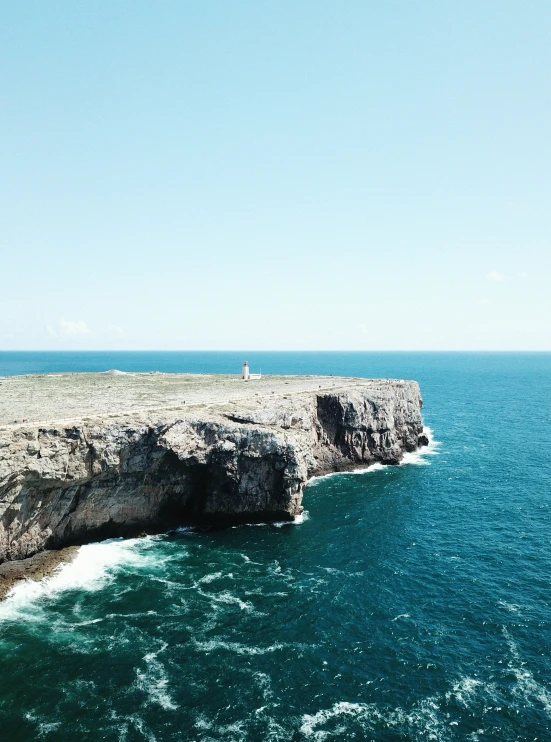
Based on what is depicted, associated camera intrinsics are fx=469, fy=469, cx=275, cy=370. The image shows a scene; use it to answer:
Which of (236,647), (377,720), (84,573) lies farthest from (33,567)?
(377,720)

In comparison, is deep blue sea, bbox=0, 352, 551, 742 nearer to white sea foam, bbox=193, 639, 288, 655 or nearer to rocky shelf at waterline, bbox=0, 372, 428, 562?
white sea foam, bbox=193, 639, 288, 655

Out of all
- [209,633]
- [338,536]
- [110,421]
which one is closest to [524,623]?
[338,536]

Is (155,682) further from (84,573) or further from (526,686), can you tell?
(526,686)

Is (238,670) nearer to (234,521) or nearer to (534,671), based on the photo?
(534,671)

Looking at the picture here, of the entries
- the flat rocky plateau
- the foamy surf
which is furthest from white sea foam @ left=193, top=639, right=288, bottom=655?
the foamy surf

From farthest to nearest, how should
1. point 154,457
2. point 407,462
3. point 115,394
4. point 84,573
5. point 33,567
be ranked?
1. point 407,462
2. point 115,394
3. point 154,457
4. point 84,573
5. point 33,567

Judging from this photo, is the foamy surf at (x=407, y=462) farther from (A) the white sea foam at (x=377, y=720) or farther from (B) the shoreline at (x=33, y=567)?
(A) the white sea foam at (x=377, y=720)

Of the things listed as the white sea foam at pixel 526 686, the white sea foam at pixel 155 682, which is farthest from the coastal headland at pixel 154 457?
the white sea foam at pixel 526 686
